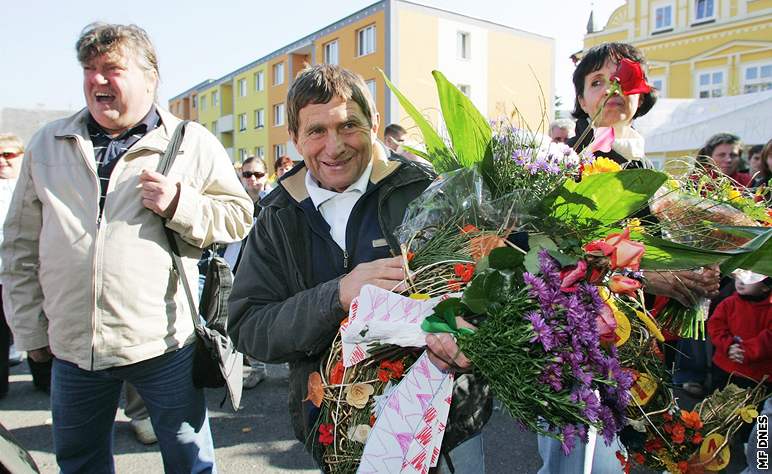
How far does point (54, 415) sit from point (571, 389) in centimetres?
226

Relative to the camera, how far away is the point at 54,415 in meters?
2.23

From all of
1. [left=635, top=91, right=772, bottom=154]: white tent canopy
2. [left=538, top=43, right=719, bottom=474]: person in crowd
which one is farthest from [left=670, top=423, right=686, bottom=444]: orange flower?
[left=635, top=91, right=772, bottom=154]: white tent canopy

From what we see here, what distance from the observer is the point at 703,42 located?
26.2 meters

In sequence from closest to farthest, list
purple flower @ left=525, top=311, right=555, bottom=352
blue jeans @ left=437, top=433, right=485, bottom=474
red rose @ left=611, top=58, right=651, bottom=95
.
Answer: purple flower @ left=525, top=311, right=555, bottom=352 → red rose @ left=611, top=58, right=651, bottom=95 → blue jeans @ left=437, top=433, right=485, bottom=474

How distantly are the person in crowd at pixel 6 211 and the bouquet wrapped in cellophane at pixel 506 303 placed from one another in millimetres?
4474

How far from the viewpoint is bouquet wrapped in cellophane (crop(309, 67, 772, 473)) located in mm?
1044

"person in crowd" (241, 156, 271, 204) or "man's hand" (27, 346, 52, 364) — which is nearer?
"man's hand" (27, 346, 52, 364)

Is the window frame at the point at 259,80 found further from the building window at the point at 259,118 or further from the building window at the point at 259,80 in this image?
the building window at the point at 259,118

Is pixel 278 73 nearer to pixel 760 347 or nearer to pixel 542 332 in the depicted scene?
pixel 760 347

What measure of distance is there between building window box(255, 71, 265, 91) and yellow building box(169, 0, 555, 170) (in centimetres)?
8

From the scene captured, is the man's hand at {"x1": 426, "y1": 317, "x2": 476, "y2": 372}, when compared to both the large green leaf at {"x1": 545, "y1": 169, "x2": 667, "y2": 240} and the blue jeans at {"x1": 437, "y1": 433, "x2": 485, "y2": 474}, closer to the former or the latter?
the large green leaf at {"x1": 545, "y1": 169, "x2": 667, "y2": 240}

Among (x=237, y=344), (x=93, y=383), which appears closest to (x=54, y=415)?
(x=93, y=383)

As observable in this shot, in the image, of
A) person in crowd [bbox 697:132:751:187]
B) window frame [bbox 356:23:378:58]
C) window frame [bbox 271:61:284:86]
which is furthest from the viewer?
window frame [bbox 271:61:284:86]

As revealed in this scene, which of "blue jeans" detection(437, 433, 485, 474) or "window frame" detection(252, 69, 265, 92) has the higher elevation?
"window frame" detection(252, 69, 265, 92)
